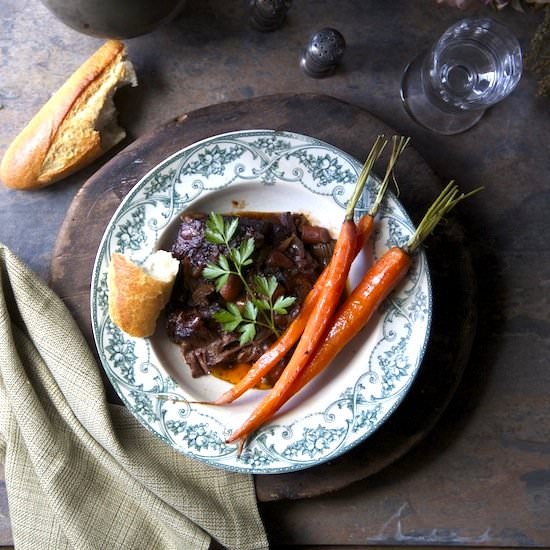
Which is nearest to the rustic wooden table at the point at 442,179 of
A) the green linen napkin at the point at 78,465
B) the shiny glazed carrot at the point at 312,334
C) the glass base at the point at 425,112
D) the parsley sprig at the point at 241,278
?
the glass base at the point at 425,112

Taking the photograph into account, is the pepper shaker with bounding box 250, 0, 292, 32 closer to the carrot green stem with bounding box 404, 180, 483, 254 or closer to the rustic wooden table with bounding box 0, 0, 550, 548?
the rustic wooden table with bounding box 0, 0, 550, 548

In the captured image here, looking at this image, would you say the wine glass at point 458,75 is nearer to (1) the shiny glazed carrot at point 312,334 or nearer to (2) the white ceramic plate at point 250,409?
(2) the white ceramic plate at point 250,409

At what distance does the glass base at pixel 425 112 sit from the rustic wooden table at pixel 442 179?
3cm

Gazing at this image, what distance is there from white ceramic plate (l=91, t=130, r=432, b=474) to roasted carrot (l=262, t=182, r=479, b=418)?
8cm

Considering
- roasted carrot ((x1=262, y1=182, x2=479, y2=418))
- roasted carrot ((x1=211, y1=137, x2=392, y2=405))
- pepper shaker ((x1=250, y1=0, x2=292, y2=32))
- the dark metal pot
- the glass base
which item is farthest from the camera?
the glass base

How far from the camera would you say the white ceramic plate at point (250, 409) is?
2357 millimetres


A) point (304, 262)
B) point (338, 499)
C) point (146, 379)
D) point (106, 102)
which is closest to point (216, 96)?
point (106, 102)

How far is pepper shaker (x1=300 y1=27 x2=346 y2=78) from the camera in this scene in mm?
2496

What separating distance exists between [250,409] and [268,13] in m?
1.62

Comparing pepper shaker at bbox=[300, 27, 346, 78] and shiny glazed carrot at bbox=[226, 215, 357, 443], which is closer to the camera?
shiny glazed carrot at bbox=[226, 215, 357, 443]

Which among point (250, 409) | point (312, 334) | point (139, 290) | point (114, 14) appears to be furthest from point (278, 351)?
point (114, 14)

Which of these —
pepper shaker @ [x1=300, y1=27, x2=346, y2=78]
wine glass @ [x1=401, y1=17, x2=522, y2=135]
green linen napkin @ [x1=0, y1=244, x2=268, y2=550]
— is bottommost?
→ green linen napkin @ [x1=0, y1=244, x2=268, y2=550]

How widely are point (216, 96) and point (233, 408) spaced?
132cm

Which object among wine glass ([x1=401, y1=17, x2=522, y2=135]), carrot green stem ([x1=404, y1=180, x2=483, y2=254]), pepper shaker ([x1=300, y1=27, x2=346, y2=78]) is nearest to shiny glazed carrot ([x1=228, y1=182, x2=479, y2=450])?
carrot green stem ([x1=404, y1=180, x2=483, y2=254])
